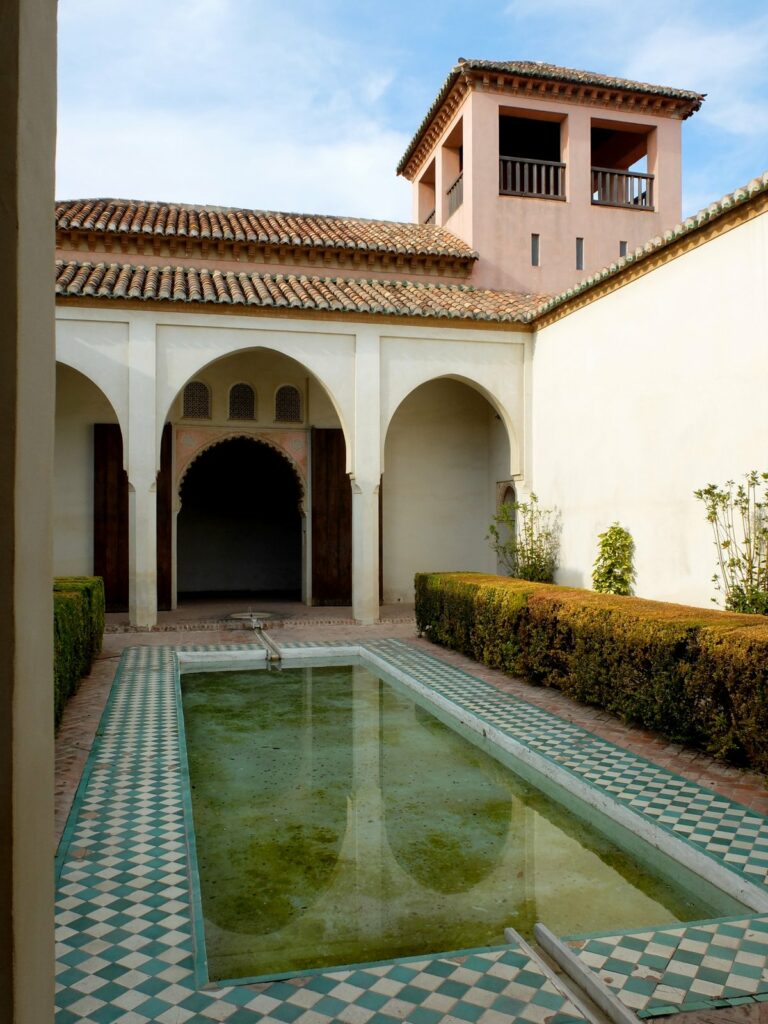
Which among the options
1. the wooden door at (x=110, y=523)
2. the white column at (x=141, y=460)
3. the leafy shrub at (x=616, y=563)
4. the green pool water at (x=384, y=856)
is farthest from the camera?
the wooden door at (x=110, y=523)

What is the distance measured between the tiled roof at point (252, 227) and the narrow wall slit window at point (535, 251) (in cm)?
125

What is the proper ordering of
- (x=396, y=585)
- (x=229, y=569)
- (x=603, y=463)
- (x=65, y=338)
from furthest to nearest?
1. (x=229, y=569)
2. (x=396, y=585)
3. (x=65, y=338)
4. (x=603, y=463)

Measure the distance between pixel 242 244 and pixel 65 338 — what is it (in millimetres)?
3846

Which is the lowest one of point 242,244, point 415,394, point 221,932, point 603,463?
point 221,932

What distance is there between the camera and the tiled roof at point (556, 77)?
15055mm

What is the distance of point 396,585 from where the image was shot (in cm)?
1525

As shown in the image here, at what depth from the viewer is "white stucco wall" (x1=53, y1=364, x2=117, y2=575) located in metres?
13.7

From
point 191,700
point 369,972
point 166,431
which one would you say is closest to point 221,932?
point 369,972

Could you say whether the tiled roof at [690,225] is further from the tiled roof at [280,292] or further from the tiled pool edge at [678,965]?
the tiled pool edge at [678,965]

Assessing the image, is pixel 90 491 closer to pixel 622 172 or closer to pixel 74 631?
pixel 74 631

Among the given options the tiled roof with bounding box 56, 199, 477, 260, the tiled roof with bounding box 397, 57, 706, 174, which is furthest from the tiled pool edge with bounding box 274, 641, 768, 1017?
the tiled roof with bounding box 397, 57, 706, 174

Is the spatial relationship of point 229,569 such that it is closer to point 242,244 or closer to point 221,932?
point 242,244

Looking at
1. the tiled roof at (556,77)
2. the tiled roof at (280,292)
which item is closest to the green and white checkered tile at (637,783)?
the tiled roof at (280,292)

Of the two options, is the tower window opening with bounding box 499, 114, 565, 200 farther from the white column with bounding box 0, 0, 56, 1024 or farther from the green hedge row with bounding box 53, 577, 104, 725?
the white column with bounding box 0, 0, 56, 1024
